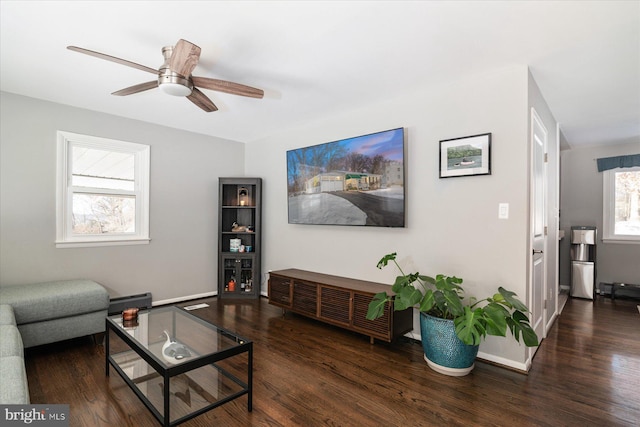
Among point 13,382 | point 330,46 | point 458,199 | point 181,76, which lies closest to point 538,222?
point 458,199

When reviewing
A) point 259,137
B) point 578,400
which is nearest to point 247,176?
point 259,137

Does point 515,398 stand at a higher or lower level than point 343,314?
lower

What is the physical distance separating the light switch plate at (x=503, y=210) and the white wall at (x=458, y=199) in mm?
29

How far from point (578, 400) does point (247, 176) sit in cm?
455

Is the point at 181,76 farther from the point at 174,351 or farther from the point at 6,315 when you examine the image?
the point at 6,315

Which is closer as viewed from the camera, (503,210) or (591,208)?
(503,210)

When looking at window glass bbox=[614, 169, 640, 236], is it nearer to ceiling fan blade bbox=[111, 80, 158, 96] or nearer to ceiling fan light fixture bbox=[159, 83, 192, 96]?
ceiling fan light fixture bbox=[159, 83, 192, 96]

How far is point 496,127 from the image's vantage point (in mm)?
2596

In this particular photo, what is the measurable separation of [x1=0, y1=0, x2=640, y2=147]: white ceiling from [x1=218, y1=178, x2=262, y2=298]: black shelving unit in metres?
1.74

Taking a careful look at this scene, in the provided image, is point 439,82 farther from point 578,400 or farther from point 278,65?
point 578,400

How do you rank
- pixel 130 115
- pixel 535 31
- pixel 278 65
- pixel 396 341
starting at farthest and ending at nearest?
pixel 130 115 → pixel 396 341 → pixel 278 65 → pixel 535 31

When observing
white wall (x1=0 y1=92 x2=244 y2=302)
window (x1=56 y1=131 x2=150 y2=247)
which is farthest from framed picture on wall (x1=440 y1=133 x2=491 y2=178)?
window (x1=56 y1=131 x2=150 y2=247)

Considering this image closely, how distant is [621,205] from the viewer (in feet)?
16.6

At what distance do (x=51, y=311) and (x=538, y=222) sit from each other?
4297 millimetres
